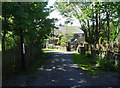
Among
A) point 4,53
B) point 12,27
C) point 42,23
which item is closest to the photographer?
point 4,53

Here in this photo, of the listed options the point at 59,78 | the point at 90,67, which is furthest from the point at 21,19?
the point at 90,67

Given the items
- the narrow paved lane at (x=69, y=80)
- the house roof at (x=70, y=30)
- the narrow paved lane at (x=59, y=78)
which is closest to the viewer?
the narrow paved lane at (x=69, y=80)

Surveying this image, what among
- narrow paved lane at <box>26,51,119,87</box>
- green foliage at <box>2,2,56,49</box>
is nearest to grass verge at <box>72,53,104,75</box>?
narrow paved lane at <box>26,51,119,87</box>

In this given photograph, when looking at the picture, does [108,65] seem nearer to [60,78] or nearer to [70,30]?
[60,78]

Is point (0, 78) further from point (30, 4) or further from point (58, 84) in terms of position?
point (30, 4)

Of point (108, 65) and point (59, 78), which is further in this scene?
point (108, 65)

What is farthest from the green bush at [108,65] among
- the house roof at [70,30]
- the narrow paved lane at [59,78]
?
the house roof at [70,30]

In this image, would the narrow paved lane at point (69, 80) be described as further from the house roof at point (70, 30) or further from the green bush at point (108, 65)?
the house roof at point (70, 30)

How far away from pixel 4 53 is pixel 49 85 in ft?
9.96

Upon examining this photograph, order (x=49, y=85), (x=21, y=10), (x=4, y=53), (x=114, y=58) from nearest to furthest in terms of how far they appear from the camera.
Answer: (x=49, y=85)
(x=4, y=53)
(x=21, y=10)
(x=114, y=58)

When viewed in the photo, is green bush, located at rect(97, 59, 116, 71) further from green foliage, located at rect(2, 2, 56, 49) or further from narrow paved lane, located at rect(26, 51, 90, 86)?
green foliage, located at rect(2, 2, 56, 49)

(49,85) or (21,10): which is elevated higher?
(21,10)

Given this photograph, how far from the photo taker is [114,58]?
10.0 metres

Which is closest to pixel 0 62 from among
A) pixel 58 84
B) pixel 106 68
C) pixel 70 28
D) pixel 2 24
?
pixel 2 24
